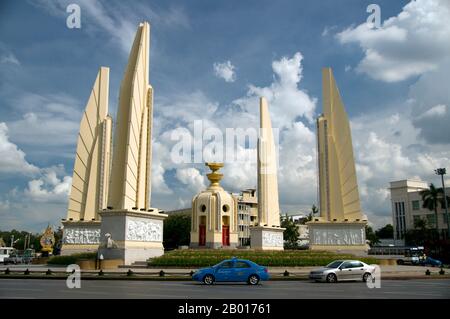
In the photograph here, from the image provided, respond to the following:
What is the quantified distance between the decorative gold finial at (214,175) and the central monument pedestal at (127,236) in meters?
17.9

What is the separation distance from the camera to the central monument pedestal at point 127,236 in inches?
1029

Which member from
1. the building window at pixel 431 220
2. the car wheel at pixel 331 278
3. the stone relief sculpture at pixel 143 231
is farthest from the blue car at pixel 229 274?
the building window at pixel 431 220

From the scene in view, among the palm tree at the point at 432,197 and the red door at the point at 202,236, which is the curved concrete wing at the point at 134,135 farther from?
the palm tree at the point at 432,197

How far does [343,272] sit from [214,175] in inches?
1127

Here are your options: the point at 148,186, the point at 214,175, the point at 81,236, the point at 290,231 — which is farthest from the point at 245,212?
the point at 148,186

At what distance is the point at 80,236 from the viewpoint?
1473 inches

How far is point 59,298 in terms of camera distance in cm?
1170

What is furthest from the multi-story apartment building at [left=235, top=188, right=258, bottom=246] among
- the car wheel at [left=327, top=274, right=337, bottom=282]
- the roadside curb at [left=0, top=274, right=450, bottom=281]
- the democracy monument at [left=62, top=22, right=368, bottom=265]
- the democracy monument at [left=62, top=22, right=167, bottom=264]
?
the car wheel at [left=327, top=274, right=337, bottom=282]

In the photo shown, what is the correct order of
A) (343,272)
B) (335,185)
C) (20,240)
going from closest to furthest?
(343,272) → (335,185) → (20,240)

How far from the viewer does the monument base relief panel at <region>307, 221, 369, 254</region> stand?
37.3 meters

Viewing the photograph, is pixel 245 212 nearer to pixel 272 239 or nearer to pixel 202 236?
pixel 202 236
